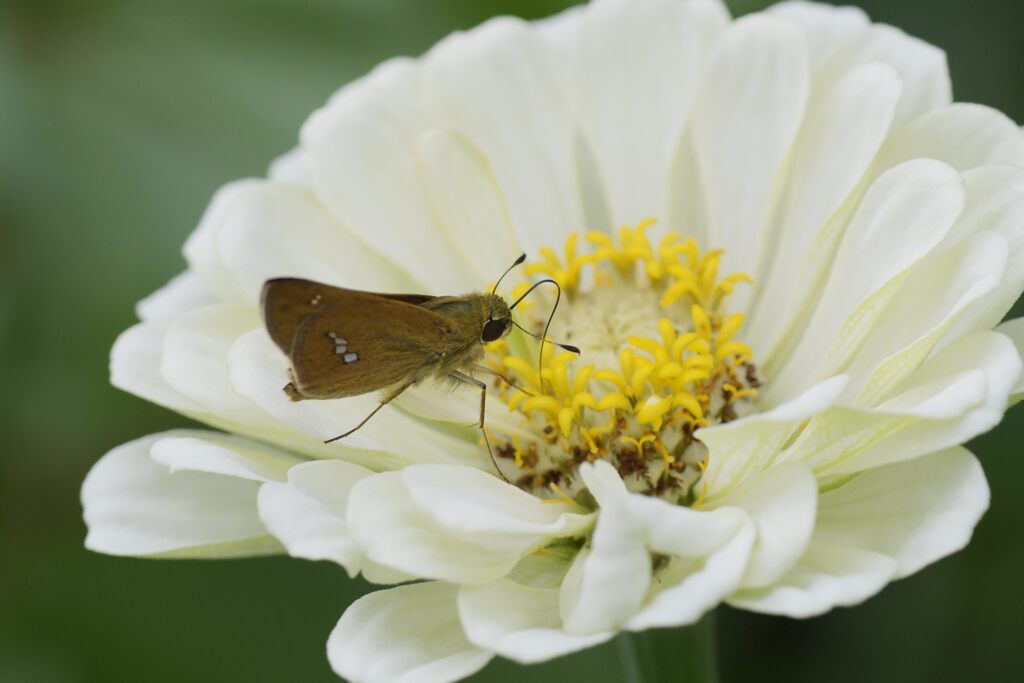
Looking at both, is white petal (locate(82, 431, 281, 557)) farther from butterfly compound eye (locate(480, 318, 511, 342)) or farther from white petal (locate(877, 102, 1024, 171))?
white petal (locate(877, 102, 1024, 171))

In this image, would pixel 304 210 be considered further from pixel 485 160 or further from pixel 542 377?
pixel 542 377

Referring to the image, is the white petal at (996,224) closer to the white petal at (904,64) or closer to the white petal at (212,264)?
the white petal at (904,64)

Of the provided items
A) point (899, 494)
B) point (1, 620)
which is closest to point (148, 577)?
point (1, 620)

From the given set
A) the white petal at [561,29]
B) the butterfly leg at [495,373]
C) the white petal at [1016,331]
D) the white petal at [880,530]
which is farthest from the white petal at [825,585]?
the white petal at [561,29]

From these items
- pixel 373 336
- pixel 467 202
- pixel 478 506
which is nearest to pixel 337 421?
pixel 373 336

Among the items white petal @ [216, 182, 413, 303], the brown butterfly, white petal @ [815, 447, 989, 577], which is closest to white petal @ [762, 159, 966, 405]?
white petal @ [815, 447, 989, 577]

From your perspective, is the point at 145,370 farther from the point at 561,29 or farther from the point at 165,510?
the point at 561,29

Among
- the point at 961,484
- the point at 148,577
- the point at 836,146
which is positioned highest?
the point at 836,146
